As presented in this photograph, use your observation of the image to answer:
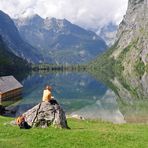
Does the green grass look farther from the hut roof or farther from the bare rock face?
the hut roof

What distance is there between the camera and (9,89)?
136 meters

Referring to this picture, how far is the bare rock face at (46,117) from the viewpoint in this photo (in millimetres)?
42081

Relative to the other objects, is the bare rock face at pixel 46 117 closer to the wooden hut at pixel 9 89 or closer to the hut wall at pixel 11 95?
the wooden hut at pixel 9 89

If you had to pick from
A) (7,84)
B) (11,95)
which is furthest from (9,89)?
(11,95)

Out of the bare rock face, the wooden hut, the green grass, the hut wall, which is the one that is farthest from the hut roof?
the green grass

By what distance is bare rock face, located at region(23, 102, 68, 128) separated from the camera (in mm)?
42081

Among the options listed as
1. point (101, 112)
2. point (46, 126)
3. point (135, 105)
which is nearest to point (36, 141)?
point (46, 126)

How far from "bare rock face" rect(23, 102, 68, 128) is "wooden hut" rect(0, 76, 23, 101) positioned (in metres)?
85.7

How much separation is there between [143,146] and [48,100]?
13.9m

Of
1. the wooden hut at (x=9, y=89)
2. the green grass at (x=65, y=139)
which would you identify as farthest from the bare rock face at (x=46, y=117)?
the wooden hut at (x=9, y=89)

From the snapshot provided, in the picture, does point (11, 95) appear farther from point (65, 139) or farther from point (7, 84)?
point (65, 139)

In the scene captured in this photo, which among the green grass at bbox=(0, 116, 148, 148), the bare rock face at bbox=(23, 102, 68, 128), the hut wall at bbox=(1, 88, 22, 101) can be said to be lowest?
the green grass at bbox=(0, 116, 148, 148)

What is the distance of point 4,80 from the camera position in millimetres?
138750

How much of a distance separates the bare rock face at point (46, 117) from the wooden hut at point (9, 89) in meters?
85.7
